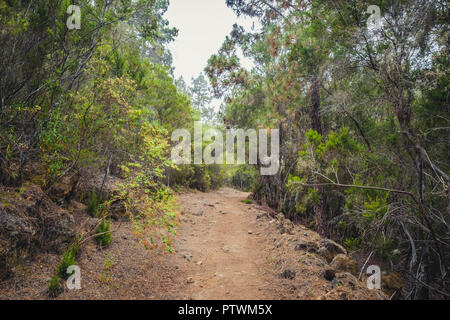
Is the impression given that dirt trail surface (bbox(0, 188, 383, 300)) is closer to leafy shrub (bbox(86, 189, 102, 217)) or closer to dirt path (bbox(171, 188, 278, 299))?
dirt path (bbox(171, 188, 278, 299))

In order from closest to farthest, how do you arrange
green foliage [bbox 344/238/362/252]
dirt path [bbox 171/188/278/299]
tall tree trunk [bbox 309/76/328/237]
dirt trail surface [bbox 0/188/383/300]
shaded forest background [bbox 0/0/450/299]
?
dirt trail surface [bbox 0/188/383/300], dirt path [bbox 171/188/278/299], shaded forest background [bbox 0/0/450/299], green foliage [bbox 344/238/362/252], tall tree trunk [bbox 309/76/328/237]

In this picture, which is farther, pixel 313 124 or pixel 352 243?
pixel 313 124

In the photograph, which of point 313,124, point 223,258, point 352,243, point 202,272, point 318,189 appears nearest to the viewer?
point 202,272

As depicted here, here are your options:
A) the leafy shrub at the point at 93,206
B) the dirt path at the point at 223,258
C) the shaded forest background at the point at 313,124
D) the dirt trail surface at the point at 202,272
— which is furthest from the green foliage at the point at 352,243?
the leafy shrub at the point at 93,206

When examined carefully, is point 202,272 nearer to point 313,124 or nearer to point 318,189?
point 318,189

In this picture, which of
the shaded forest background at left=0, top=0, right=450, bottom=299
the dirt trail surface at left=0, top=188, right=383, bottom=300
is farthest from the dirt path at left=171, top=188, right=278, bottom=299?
the shaded forest background at left=0, top=0, right=450, bottom=299

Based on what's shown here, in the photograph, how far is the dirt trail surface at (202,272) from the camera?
3.21 metres

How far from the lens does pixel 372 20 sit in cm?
487

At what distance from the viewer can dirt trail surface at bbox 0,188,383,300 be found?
321 centimetres

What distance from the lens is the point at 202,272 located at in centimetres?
426

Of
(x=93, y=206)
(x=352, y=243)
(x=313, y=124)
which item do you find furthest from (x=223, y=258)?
(x=313, y=124)

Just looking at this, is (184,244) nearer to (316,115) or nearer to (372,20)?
(316,115)

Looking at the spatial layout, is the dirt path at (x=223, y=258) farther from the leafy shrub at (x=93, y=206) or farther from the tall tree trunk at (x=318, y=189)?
the leafy shrub at (x=93, y=206)
